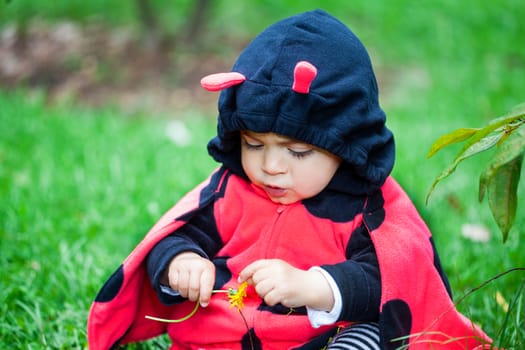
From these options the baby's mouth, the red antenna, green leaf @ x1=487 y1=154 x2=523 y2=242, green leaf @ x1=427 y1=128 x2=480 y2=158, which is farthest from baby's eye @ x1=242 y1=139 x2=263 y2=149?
green leaf @ x1=487 y1=154 x2=523 y2=242

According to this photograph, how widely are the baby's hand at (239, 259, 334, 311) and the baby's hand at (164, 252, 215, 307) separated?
0.11m

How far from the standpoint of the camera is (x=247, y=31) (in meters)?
6.38

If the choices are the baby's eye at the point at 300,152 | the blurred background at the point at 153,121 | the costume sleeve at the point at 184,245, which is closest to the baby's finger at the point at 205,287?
the costume sleeve at the point at 184,245

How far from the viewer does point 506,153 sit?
3.84ft

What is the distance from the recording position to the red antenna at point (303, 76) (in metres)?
1.53

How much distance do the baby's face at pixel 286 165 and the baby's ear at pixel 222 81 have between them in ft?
0.48

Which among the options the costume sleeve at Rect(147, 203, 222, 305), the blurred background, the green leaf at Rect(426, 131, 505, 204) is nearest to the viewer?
the green leaf at Rect(426, 131, 505, 204)

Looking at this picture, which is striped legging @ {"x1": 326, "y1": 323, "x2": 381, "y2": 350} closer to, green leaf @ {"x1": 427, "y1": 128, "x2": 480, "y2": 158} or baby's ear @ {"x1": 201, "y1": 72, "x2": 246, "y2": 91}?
green leaf @ {"x1": 427, "y1": 128, "x2": 480, "y2": 158}

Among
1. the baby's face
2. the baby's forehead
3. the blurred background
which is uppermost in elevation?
the baby's forehead

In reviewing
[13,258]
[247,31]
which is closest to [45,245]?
[13,258]

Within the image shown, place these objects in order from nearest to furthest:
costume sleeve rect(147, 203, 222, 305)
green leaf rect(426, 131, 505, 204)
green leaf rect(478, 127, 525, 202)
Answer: green leaf rect(478, 127, 525, 202), green leaf rect(426, 131, 505, 204), costume sleeve rect(147, 203, 222, 305)

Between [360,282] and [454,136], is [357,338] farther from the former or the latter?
[454,136]

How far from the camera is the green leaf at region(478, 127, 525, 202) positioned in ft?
3.81

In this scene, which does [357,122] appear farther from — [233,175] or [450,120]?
[450,120]
